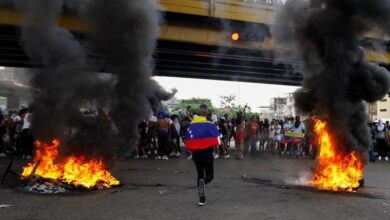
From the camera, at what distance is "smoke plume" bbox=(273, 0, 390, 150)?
888 cm

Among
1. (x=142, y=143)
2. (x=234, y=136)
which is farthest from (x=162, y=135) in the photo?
(x=234, y=136)

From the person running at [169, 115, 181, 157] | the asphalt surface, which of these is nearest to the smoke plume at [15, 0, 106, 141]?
the asphalt surface

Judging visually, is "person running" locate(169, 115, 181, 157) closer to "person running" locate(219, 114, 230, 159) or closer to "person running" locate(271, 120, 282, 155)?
"person running" locate(219, 114, 230, 159)

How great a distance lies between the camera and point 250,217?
625cm

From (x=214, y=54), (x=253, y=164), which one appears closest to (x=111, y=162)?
(x=253, y=164)

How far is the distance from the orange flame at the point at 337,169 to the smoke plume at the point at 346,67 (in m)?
0.22

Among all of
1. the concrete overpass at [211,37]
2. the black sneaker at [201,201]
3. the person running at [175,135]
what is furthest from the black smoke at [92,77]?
the person running at [175,135]

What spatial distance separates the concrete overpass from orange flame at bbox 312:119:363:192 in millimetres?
4930

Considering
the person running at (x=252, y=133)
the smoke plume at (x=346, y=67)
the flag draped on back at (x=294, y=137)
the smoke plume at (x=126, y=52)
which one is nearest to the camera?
the smoke plume at (x=126, y=52)

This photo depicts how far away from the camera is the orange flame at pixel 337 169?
8773 millimetres

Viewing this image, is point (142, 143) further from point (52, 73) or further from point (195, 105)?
point (195, 105)

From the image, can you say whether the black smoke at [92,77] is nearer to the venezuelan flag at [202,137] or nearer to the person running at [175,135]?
the venezuelan flag at [202,137]

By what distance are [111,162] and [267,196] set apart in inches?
118

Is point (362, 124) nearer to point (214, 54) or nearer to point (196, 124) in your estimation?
point (196, 124)
